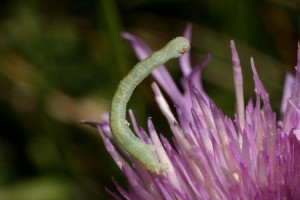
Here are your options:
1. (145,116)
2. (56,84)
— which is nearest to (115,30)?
(145,116)

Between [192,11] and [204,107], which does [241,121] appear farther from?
[192,11]

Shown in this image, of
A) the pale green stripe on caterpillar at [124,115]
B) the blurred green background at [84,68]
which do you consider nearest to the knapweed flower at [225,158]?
the pale green stripe on caterpillar at [124,115]

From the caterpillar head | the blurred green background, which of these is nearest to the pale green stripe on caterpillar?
the caterpillar head

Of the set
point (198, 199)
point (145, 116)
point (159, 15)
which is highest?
point (159, 15)

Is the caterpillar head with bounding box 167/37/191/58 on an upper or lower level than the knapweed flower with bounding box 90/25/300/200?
upper

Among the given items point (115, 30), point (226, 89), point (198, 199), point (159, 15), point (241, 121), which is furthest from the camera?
point (159, 15)

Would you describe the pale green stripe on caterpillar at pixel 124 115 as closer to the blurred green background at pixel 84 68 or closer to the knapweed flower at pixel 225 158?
the knapweed flower at pixel 225 158

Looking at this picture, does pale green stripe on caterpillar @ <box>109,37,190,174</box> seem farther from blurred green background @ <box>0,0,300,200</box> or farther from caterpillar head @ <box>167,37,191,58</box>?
blurred green background @ <box>0,0,300,200</box>

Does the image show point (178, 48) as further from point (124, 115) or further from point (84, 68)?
point (84, 68)
